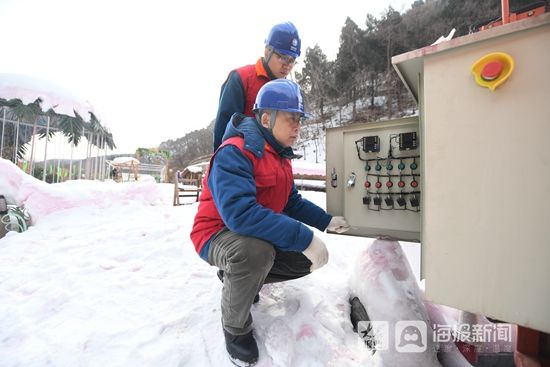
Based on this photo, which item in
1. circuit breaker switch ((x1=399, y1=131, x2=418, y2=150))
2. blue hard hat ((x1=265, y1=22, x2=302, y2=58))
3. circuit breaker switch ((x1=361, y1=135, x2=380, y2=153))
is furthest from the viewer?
blue hard hat ((x1=265, y1=22, x2=302, y2=58))

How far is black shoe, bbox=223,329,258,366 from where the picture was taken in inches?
49.3

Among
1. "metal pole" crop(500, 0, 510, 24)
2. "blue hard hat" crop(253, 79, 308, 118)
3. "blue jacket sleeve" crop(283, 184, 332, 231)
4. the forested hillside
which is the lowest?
"blue jacket sleeve" crop(283, 184, 332, 231)

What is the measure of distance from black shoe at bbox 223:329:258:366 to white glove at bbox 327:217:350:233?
784 millimetres

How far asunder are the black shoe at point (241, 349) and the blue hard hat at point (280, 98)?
3.59 ft

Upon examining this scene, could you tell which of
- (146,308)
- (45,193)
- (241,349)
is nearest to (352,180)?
(241,349)

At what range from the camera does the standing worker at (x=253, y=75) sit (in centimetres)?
187

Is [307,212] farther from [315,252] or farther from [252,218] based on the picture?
[252,218]

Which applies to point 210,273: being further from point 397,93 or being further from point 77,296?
point 397,93

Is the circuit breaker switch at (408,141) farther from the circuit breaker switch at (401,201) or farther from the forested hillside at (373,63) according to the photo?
the forested hillside at (373,63)

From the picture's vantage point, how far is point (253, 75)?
6.40 ft

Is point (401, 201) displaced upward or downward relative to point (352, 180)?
downward

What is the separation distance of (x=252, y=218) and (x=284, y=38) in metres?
1.30

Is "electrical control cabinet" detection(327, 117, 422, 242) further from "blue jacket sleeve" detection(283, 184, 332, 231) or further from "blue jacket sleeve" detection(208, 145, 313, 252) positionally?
"blue jacket sleeve" detection(208, 145, 313, 252)

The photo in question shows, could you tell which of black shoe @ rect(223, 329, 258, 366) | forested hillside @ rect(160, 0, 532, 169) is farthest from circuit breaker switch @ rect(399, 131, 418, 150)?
forested hillside @ rect(160, 0, 532, 169)
